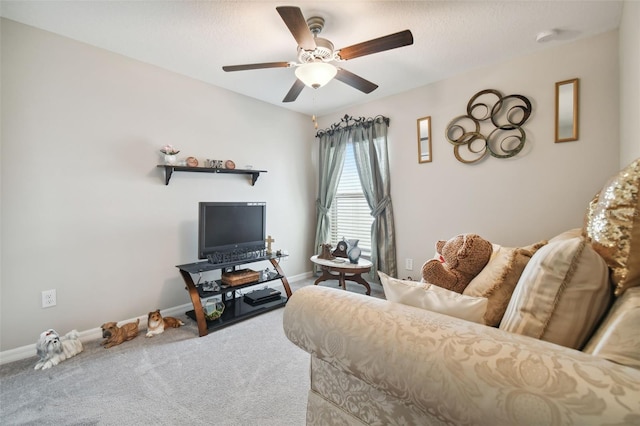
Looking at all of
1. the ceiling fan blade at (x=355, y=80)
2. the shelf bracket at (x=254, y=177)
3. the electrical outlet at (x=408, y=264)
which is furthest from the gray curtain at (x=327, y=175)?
the ceiling fan blade at (x=355, y=80)

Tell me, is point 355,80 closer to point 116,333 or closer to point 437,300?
point 437,300

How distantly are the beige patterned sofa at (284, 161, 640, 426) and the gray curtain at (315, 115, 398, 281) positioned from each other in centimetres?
240

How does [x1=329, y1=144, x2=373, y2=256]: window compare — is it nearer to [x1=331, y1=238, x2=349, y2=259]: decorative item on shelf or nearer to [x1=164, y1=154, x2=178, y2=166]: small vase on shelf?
[x1=331, y1=238, x2=349, y2=259]: decorative item on shelf

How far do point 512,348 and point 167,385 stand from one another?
195 cm

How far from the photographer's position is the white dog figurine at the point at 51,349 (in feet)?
Answer: 6.39

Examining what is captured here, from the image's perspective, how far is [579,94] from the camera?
91.4 inches

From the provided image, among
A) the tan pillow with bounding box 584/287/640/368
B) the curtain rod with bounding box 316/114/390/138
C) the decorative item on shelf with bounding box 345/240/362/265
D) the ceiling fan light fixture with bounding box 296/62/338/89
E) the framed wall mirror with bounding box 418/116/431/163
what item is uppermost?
the curtain rod with bounding box 316/114/390/138

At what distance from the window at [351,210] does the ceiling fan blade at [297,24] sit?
214cm

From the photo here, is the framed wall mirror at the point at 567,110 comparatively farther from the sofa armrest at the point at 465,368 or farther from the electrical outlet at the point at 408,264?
the sofa armrest at the point at 465,368

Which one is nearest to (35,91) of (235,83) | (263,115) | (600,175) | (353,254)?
(235,83)

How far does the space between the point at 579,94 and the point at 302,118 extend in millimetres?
3084

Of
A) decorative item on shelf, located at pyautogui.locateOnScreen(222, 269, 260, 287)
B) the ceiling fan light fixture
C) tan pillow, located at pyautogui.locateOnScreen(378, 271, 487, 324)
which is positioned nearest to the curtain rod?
the ceiling fan light fixture

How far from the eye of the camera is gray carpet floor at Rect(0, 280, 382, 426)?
1.50 m

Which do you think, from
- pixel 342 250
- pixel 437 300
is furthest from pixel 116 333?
pixel 437 300
